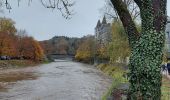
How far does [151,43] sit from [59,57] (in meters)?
180

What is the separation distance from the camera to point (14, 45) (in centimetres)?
9931

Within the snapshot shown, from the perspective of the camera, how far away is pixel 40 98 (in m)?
25.7

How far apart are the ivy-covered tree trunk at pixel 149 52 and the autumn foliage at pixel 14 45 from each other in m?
79.8

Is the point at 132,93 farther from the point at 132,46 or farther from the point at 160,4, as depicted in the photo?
the point at 160,4

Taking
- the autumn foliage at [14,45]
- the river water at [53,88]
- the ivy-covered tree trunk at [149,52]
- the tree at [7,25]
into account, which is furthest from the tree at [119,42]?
the tree at [7,25]

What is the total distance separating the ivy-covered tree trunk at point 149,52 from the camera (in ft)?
35.2

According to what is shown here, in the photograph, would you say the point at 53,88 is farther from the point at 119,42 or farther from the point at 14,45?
the point at 14,45

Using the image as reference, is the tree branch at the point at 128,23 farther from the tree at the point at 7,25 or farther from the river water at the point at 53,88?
the tree at the point at 7,25

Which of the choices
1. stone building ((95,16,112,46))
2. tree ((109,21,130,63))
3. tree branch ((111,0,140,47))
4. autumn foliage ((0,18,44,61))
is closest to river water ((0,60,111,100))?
tree ((109,21,130,63))

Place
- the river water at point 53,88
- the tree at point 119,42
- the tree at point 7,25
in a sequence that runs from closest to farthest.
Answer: the river water at point 53,88 < the tree at point 119,42 < the tree at point 7,25

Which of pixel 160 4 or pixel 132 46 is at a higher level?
pixel 160 4

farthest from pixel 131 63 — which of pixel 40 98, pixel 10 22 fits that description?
pixel 10 22

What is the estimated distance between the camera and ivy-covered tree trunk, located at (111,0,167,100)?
10.7 m

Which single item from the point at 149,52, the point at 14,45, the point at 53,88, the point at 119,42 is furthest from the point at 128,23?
the point at 14,45
